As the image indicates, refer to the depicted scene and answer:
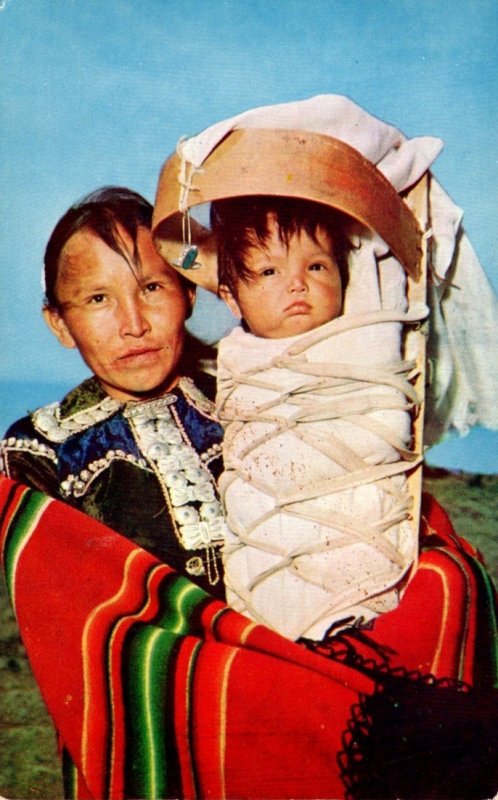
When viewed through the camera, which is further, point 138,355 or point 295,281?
point 138,355

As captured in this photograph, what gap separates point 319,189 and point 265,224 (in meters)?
0.13

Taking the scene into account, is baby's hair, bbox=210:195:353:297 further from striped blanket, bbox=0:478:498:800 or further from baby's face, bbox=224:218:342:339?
striped blanket, bbox=0:478:498:800

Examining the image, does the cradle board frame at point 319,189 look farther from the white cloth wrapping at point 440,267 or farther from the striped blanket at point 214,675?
the striped blanket at point 214,675

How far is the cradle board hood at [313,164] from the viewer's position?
6.46ft

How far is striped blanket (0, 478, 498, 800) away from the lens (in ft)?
6.33

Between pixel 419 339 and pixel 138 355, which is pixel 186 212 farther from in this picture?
pixel 419 339

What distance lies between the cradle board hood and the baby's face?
10cm

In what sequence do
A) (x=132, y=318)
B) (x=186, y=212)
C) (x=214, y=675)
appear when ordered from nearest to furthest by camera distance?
(x=214, y=675) < (x=186, y=212) < (x=132, y=318)

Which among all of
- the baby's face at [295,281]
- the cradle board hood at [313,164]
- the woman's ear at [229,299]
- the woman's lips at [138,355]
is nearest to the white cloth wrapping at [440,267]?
the cradle board hood at [313,164]

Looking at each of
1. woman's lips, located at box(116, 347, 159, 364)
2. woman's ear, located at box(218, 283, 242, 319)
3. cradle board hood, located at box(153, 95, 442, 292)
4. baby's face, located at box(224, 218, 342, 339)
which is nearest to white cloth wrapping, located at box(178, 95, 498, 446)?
cradle board hood, located at box(153, 95, 442, 292)

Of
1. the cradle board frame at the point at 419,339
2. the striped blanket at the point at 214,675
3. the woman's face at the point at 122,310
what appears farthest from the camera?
the woman's face at the point at 122,310

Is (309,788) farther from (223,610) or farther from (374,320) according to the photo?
(374,320)

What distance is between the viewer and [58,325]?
7.44ft

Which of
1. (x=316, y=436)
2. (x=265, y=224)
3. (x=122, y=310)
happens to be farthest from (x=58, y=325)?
(x=316, y=436)
